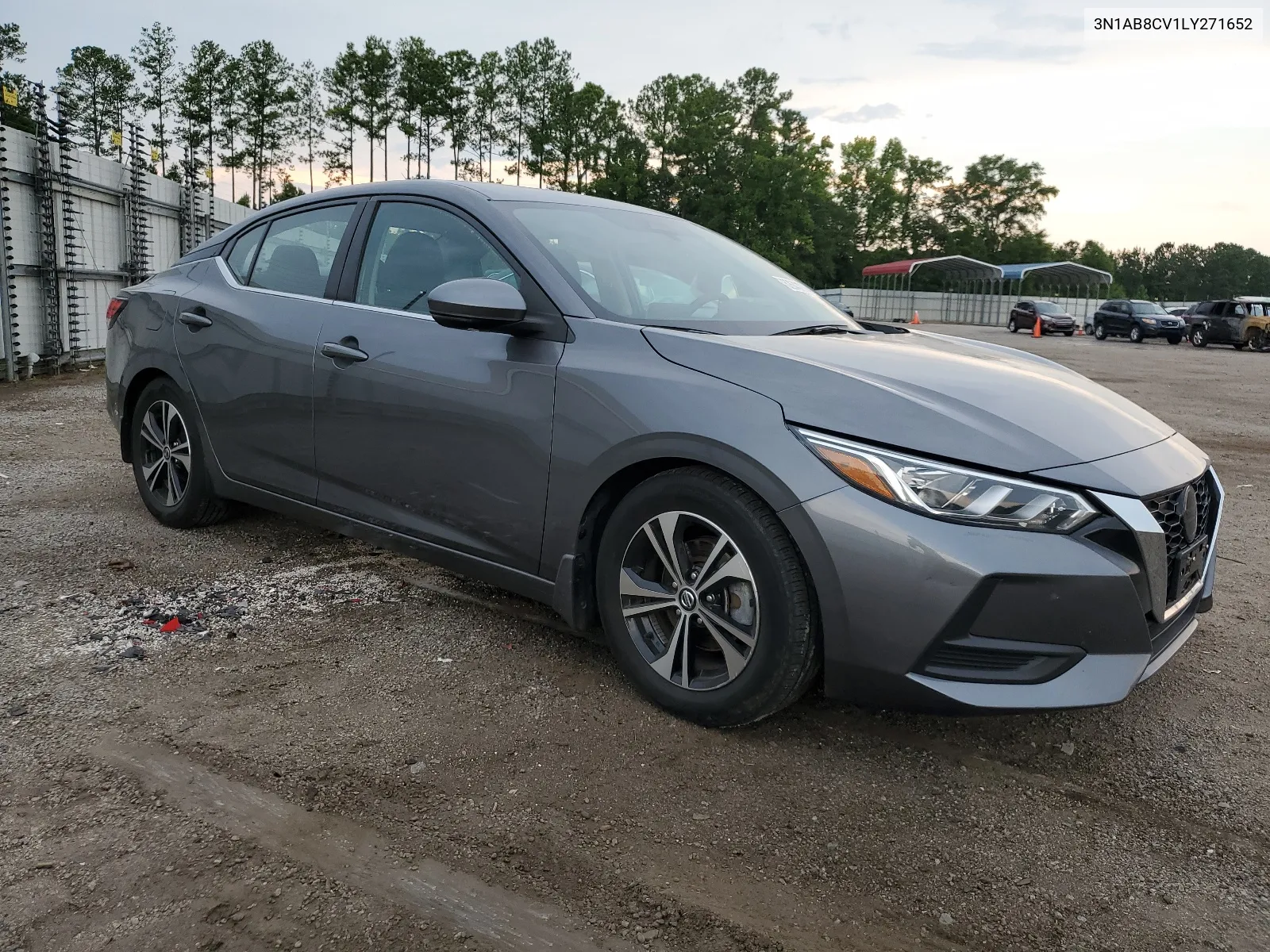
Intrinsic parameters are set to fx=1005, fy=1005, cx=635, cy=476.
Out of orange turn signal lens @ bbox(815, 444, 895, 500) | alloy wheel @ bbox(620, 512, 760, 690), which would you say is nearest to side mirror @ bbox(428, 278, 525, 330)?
alloy wheel @ bbox(620, 512, 760, 690)

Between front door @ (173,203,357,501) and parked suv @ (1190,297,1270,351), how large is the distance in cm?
3367

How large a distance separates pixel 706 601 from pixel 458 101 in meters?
77.5

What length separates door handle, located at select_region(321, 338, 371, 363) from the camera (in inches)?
144

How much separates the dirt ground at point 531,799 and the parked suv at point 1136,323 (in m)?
34.9

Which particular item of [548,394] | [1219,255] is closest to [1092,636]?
[548,394]

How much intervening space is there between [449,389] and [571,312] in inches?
20.1

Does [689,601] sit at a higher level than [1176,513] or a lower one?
lower

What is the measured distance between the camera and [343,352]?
372 cm


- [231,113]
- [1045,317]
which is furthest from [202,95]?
[1045,317]

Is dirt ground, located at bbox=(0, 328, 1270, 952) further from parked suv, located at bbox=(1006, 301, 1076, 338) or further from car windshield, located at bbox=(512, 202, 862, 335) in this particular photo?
parked suv, located at bbox=(1006, 301, 1076, 338)

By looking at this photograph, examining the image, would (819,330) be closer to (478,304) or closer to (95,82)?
(478,304)

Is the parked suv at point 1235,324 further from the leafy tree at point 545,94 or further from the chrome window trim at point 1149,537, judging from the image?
the leafy tree at point 545,94

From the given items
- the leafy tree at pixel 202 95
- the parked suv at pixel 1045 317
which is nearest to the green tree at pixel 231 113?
the leafy tree at pixel 202 95

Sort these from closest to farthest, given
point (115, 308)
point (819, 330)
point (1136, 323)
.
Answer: point (819, 330), point (115, 308), point (1136, 323)
